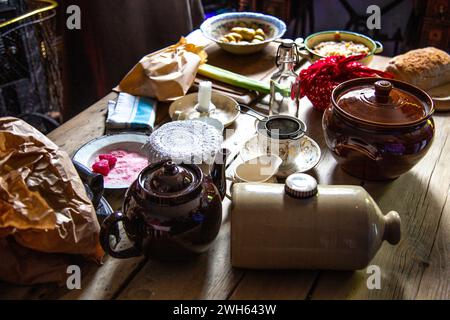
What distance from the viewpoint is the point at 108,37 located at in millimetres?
1669

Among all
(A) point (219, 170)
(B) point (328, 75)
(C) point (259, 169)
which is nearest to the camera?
(A) point (219, 170)

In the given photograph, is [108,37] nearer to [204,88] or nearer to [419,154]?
[204,88]

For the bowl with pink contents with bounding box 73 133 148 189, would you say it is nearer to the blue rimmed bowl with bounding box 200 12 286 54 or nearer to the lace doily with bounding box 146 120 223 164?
the lace doily with bounding box 146 120 223 164

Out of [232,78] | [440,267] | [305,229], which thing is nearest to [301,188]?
[305,229]

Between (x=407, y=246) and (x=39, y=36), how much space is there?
4.65 feet

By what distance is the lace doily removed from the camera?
92 cm

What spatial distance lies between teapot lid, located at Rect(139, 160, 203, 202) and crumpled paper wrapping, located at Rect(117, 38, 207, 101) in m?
0.54

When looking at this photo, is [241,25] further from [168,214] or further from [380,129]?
[168,214]

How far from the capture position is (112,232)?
74 centimetres

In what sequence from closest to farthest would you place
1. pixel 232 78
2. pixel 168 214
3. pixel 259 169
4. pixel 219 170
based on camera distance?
pixel 168 214
pixel 219 170
pixel 259 169
pixel 232 78

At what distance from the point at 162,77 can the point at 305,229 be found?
27.3 inches

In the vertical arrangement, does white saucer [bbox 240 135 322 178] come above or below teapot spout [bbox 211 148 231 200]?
below

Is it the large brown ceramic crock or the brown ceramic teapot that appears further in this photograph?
the large brown ceramic crock

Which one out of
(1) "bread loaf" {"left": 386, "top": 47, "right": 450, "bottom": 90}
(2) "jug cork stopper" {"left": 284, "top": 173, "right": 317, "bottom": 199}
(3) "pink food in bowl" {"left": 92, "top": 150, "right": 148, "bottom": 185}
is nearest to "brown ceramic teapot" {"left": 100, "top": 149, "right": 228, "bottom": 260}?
(2) "jug cork stopper" {"left": 284, "top": 173, "right": 317, "bottom": 199}
